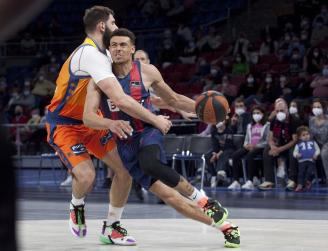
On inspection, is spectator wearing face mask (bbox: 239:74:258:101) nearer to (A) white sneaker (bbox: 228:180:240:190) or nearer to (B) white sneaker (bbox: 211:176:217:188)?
(B) white sneaker (bbox: 211:176:217:188)

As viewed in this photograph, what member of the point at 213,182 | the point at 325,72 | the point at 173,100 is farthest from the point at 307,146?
the point at 173,100

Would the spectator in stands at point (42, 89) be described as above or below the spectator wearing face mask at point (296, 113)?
above

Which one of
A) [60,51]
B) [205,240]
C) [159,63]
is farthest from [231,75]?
[205,240]

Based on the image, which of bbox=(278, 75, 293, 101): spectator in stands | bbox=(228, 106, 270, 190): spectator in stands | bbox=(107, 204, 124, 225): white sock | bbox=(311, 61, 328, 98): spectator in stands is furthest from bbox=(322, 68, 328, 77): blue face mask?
bbox=(107, 204, 124, 225): white sock

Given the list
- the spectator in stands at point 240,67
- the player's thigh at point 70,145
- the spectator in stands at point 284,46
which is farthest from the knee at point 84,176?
the spectator in stands at point 284,46

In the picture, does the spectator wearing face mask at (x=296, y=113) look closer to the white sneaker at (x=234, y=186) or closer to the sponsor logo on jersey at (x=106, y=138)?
the white sneaker at (x=234, y=186)

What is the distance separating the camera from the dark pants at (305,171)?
13891mm

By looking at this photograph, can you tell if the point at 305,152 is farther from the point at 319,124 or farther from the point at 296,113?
the point at 296,113

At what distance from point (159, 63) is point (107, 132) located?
1596cm

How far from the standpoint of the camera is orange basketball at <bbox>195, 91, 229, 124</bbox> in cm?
621

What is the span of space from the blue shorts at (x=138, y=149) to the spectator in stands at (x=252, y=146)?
27.0 feet

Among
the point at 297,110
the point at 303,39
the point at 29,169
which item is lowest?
the point at 29,169

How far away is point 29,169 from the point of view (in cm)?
1980

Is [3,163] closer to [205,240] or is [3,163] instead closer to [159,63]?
[205,240]
